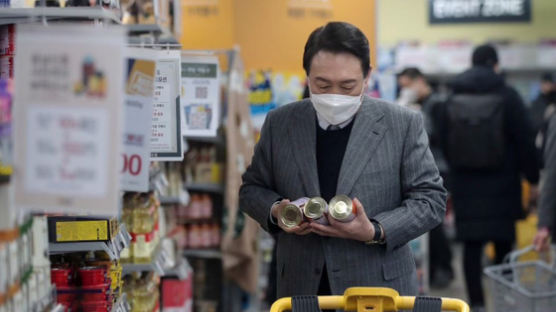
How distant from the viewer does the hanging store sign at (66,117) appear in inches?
76.9

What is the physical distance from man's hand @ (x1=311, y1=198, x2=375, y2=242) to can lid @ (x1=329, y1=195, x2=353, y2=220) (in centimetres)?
3

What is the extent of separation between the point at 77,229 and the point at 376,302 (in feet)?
3.58

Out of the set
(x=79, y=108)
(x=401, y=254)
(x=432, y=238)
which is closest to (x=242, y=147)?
(x=432, y=238)

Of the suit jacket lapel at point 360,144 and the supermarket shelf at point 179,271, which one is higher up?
the suit jacket lapel at point 360,144

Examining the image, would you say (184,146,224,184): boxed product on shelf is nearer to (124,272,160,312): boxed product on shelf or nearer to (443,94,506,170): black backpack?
(443,94,506,170): black backpack

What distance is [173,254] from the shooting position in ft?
18.0

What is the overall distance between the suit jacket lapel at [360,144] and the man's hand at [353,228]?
193 mm

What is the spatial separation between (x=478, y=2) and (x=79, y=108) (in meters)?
12.7

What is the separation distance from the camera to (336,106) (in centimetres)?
324

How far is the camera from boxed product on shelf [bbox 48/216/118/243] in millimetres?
3090

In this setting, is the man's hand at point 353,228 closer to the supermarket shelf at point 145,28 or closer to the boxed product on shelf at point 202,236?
the supermarket shelf at point 145,28

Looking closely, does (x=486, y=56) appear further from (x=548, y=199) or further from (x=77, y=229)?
(x=77, y=229)

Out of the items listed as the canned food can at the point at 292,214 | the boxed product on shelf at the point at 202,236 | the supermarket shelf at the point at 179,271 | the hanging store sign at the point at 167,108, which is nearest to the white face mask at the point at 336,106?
the canned food can at the point at 292,214

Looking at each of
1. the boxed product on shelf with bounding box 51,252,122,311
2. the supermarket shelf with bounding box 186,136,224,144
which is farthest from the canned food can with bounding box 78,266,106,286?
the supermarket shelf with bounding box 186,136,224,144
